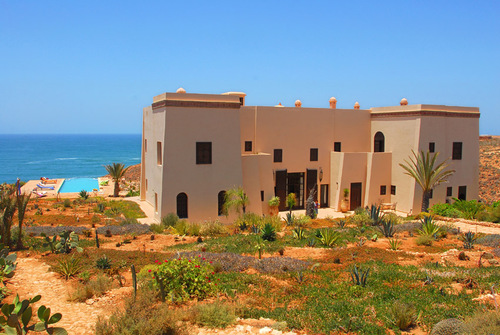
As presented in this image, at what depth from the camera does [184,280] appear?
7.97 metres

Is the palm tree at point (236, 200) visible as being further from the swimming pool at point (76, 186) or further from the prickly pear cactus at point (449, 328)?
the swimming pool at point (76, 186)

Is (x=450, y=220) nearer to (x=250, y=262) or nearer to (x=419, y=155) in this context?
(x=419, y=155)

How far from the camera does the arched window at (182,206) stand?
20.9 m

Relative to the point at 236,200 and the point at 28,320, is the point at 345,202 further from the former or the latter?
the point at 28,320

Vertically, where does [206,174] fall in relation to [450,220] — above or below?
above

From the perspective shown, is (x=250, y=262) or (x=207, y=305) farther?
(x=250, y=262)

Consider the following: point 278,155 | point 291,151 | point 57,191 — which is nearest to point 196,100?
point 278,155

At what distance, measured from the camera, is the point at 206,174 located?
2114 centimetres

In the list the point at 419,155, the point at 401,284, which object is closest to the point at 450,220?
the point at 419,155

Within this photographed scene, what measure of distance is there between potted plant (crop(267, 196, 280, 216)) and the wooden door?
5.51 meters

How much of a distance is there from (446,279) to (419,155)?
16.7 meters

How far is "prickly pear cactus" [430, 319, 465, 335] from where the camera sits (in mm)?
6078

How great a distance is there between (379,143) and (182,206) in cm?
1443

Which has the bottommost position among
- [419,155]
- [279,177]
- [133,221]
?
Answer: [133,221]
